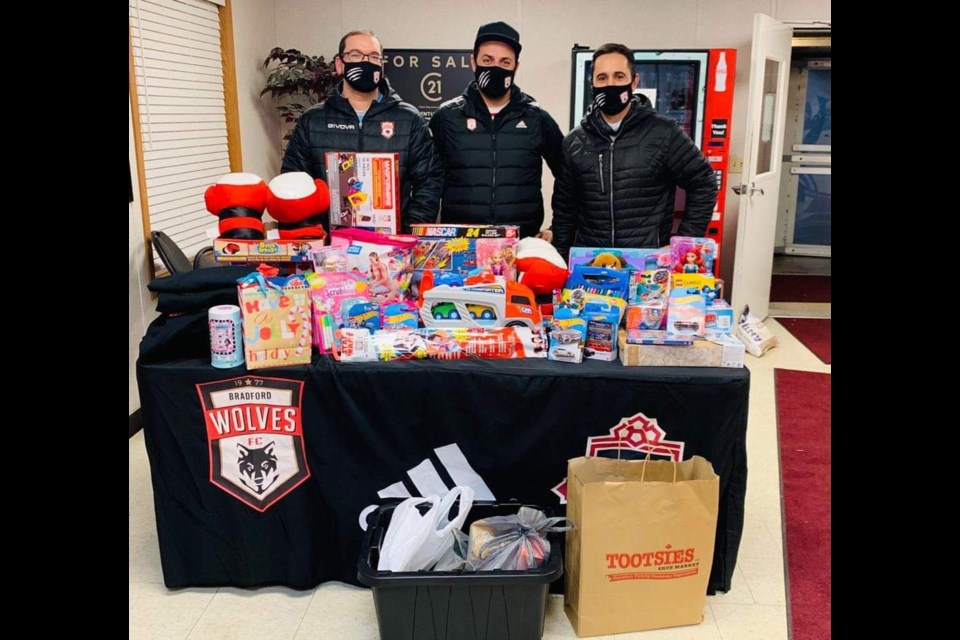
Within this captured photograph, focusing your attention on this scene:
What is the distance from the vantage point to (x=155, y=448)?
7.64 feet

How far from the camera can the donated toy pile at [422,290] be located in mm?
2250

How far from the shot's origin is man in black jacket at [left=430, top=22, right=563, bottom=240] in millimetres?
3170

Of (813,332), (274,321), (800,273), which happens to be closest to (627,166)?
(274,321)

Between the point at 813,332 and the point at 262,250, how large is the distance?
4214 mm

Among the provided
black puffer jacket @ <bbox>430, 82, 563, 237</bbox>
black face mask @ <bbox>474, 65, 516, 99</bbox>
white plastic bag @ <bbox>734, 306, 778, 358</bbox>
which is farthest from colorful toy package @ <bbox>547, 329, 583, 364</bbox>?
white plastic bag @ <bbox>734, 306, 778, 358</bbox>

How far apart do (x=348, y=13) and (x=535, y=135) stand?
276 centimetres

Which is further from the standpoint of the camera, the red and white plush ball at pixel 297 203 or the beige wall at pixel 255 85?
the beige wall at pixel 255 85

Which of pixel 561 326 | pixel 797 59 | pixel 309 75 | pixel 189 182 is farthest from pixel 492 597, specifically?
pixel 797 59

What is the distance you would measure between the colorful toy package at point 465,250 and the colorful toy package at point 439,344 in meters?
0.27

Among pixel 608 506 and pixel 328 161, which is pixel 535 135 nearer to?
pixel 328 161

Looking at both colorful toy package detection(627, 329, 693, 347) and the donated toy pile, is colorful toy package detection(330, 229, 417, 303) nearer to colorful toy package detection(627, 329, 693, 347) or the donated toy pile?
the donated toy pile

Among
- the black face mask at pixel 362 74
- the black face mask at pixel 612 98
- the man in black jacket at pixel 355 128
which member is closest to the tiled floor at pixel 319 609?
the man in black jacket at pixel 355 128

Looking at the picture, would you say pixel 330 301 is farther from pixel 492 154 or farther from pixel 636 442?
pixel 492 154

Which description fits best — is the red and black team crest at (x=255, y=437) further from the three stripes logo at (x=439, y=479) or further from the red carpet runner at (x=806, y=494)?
the red carpet runner at (x=806, y=494)
